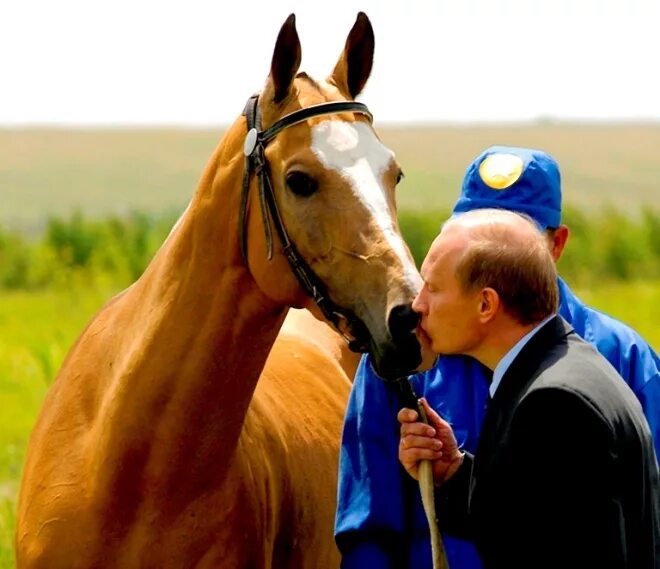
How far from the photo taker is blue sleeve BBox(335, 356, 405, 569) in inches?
171

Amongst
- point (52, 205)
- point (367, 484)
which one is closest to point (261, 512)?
point (367, 484)

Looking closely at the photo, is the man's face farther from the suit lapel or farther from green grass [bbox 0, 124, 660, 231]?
green grass [bbox 0, 124, 660, 231]

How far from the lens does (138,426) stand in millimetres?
4656

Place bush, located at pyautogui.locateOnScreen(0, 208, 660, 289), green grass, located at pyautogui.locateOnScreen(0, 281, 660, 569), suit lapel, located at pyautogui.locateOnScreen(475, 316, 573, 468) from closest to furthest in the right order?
suit lapel, located at pyautogui.locateOnScreen(475, 316, 573, 468), green grass, located at pyautogui.locateOnScreen(0, 281, 660, 569), bush, located at pyautogui.locateOnScreen(0, 208, 660, 289)

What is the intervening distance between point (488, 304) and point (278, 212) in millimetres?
1288

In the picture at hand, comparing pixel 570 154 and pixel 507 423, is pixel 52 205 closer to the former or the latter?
pixel 570 154

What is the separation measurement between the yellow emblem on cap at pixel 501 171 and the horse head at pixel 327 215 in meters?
0.27

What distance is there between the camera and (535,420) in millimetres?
3254

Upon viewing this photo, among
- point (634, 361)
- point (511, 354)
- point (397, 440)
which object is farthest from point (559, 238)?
point (511, 354)

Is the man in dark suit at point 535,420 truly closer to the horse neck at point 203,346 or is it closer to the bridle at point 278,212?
the bridle at point 278,212

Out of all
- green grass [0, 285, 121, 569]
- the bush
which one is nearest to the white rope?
green grass [0, 285, 121, 569]

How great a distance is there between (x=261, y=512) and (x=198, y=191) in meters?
1.05

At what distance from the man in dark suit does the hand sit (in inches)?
12.1

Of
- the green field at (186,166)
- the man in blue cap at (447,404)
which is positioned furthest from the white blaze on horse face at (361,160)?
the green field at (186,166)
